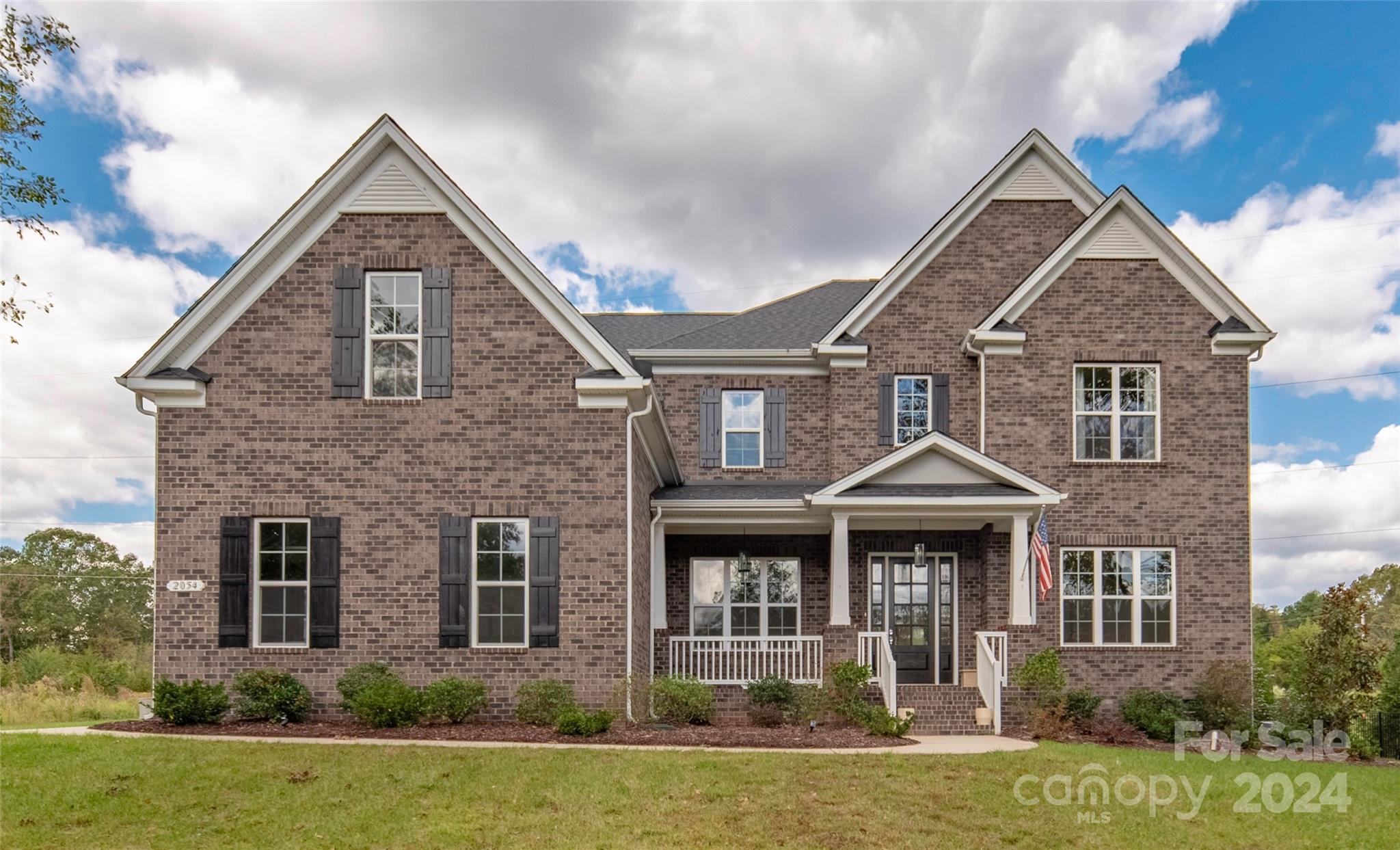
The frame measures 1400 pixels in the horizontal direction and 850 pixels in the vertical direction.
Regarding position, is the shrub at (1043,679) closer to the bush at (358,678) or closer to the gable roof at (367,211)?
the gable roof at (367,211)

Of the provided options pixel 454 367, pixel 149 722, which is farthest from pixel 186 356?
pixel 149 722

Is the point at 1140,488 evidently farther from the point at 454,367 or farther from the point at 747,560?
the point at 454,367

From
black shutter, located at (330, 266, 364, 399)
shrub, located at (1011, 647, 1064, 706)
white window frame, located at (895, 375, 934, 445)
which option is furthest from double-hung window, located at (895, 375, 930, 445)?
black shutter, located at (330, 266, 364, 399)

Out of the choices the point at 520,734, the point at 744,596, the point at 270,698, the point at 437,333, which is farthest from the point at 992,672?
the point at 270,698

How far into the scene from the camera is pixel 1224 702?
1736cm

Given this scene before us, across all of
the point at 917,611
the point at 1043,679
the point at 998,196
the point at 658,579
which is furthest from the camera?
the point at 998,196

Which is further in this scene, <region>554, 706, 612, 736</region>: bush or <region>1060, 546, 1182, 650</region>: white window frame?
<region>1060, 546, 1182, 650</region>: white window frame

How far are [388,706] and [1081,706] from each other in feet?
34.7

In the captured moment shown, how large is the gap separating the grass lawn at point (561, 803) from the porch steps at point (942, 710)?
165 inches

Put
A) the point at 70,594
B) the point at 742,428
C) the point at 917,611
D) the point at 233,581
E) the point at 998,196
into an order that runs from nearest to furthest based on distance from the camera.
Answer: the point at 233,581 < the point at 917,611 < the point at 998,196 < the point at 742,428 < the point at 70,594

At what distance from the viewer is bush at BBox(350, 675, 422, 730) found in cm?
1324

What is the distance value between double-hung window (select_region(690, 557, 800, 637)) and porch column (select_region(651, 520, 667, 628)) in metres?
1.40

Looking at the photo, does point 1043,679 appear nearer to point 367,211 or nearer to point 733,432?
point 733,432

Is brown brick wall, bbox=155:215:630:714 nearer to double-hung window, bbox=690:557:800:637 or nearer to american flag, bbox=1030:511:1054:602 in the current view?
double-hung window, bbox=690:557:800:637
